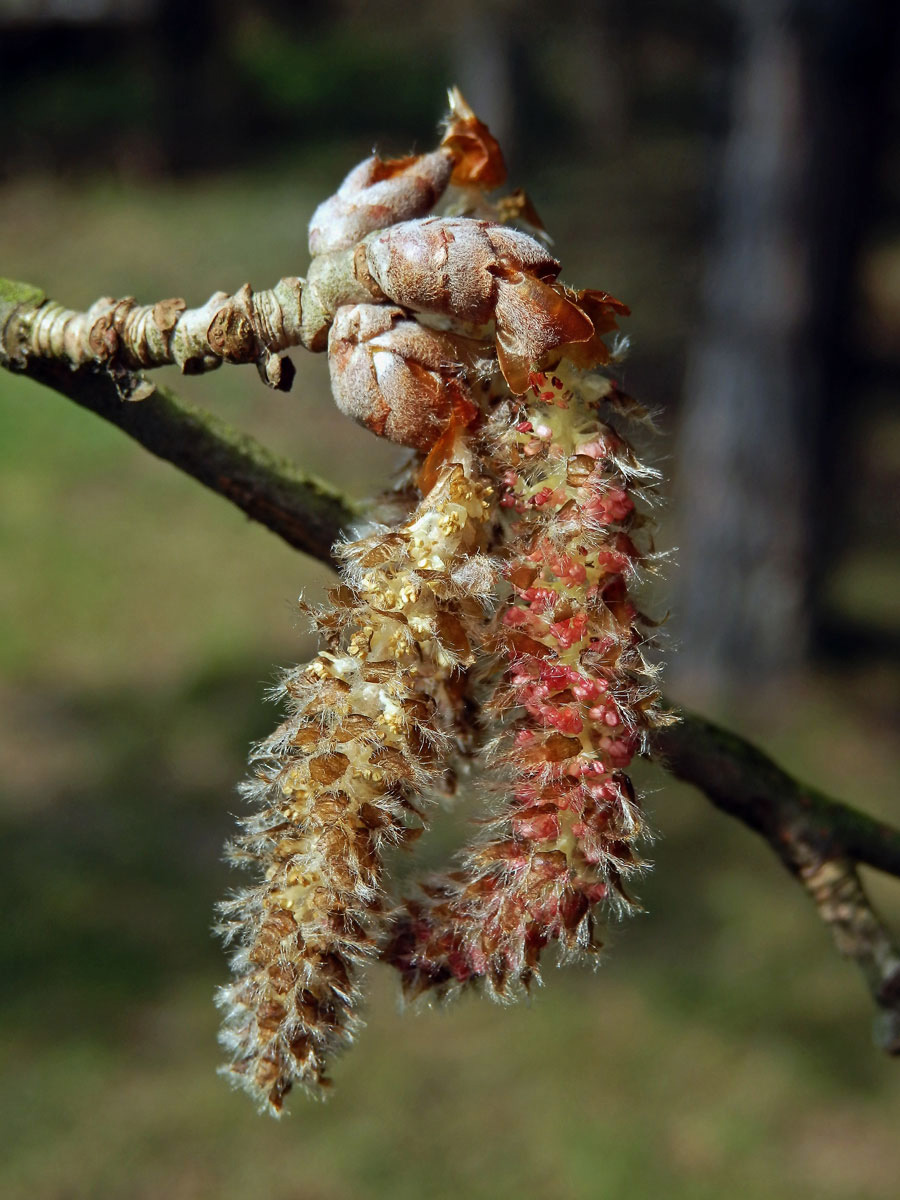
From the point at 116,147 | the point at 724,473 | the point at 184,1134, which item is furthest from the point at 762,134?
the point at 116,147

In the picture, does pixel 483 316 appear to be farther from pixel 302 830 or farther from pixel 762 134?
pixel 762 134

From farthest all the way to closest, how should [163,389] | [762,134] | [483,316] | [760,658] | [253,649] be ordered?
[253,649]
[760,658]
[762,134]
[163,389]
[483,316]

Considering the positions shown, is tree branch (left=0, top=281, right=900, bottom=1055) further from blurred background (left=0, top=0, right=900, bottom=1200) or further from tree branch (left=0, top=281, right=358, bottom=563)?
blurred background (left=0, top=0, right=900, bottom=1200)

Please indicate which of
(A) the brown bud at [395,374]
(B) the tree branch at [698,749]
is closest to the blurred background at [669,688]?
(A) the brown bud at [395,374]

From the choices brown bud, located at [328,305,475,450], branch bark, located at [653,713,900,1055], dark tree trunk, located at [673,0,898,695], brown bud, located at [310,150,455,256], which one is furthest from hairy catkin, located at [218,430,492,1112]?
dark tree trunk, located at [673,0,898,695]

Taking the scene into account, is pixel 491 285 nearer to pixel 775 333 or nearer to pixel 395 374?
pixel 395 374

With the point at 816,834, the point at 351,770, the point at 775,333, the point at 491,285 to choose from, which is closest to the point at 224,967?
the point at 775,333
